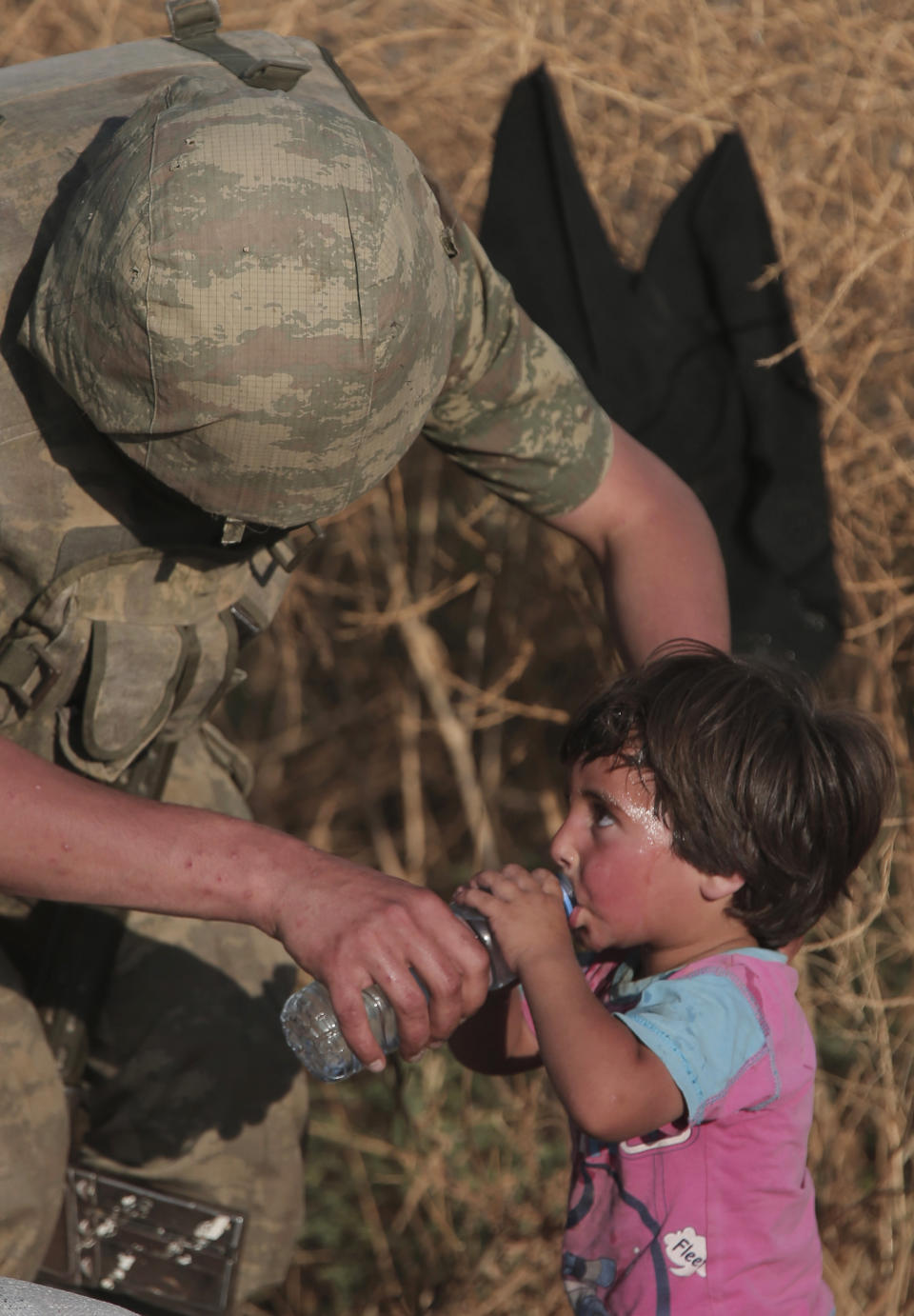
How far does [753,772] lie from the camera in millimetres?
1448

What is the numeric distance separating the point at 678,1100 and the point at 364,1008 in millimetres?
336

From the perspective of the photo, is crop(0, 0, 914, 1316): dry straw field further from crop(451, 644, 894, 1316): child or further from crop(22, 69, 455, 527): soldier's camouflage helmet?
crop(22, 69, 455, 527): soldier's camouflage helmet

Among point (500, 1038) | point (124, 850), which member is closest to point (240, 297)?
point (124, 850)

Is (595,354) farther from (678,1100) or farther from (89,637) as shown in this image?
(678,1100)

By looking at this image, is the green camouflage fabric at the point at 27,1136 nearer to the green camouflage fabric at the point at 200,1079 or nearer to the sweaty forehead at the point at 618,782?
the green camouflage fabric at the point at 200,1079

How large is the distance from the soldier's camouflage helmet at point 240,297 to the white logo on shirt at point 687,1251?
2.90 ft

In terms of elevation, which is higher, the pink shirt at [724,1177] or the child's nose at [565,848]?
the child's nose at [565,848]

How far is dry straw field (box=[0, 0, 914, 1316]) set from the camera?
2.74 metres

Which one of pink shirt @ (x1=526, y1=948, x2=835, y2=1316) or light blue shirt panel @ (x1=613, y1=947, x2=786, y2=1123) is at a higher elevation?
light blue shirt panel @ (x1=613, y1=947, x2=786, y2=1123)

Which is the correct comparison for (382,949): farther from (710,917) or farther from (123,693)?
(123,693)

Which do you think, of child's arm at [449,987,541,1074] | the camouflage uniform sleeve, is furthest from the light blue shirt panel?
the camouflage uniform sleeve

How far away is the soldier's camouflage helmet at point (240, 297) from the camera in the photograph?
53.7 inches

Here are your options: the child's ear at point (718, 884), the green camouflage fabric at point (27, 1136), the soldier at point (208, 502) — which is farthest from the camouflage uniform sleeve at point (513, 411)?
the green camouflage fabric at point (27, 1136)

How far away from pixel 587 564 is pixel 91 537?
1798mm
